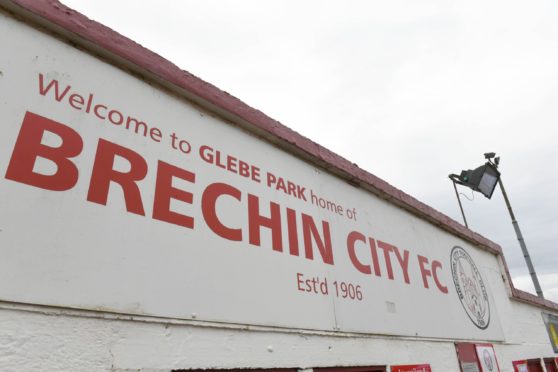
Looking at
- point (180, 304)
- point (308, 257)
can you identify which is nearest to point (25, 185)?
point (180, 304)

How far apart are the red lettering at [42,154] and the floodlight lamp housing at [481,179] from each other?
30.6 feet

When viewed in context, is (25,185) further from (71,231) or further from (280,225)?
(280,225)

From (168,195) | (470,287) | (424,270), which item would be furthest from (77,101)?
(470,287)

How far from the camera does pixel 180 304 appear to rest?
6.53 ft

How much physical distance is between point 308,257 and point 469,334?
3054 mm

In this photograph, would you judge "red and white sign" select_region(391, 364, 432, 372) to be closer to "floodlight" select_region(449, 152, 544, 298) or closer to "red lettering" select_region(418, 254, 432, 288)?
"red lettering" select_region(418, 254, 432, 288)

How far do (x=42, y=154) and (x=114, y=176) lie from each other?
1.17 ft

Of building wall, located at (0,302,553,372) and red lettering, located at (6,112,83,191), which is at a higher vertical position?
red lettering, located at (6,112,83,191)

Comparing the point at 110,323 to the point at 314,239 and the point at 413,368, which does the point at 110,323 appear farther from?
the point at 413,368

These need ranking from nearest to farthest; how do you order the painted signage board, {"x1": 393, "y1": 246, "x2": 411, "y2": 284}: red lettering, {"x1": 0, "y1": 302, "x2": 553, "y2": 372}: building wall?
{"x1": 0, "y1": 302, "x2": 553, "y2": 372}: building wall
the painted signage board
{"x1": 393, "y1": 246, "x2": 411, "y2": 284}: red lettering

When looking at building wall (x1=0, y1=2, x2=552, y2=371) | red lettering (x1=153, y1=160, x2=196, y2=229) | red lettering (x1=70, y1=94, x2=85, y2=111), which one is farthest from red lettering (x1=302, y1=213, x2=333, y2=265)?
red lettering (x1=70, y1=94, x2=85, y2=111)

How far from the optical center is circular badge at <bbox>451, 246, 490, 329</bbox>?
16.1 feet

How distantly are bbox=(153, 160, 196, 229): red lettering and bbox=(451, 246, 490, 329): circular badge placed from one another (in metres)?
4.07

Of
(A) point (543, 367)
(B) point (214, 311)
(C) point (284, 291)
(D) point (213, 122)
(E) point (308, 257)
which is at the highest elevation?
(D) point (213, 122)
